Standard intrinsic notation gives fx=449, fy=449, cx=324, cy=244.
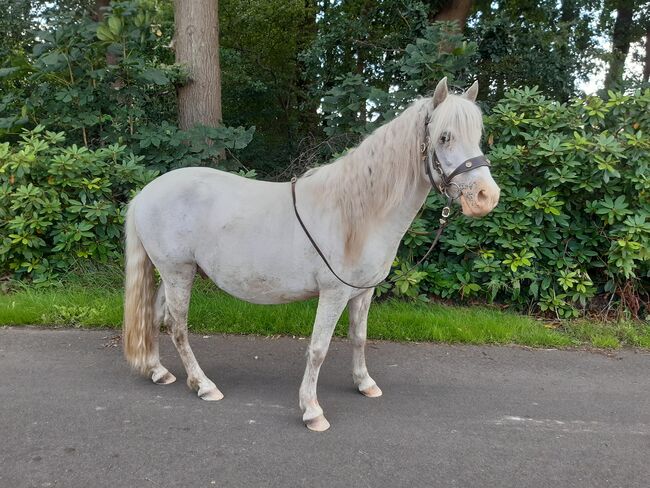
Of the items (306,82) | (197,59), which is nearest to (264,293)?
(197,59)

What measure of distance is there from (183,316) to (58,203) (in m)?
2.72

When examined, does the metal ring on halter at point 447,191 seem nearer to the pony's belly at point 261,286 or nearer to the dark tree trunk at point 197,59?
the pony's belly at point 261,286

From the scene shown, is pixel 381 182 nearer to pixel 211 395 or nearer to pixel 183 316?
pixel 183 316

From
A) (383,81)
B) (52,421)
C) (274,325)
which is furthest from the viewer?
(383,81)

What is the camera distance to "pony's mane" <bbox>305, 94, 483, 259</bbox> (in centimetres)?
233

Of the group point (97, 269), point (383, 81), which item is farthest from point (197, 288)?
point (383, 81)

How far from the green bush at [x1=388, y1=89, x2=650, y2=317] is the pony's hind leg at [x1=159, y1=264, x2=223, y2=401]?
2169 millimetres

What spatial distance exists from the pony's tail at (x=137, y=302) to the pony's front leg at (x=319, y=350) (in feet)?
3.96

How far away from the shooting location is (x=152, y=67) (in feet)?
17.5

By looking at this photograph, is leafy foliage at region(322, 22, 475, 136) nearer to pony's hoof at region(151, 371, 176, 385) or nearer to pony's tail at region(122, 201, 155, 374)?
pony's tail at region(122, 201, 155, 374)

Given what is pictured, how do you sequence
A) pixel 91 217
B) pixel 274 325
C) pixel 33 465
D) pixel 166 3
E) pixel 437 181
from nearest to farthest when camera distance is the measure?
pixel 33 465 → pixel 437 181 → pixel 274 325 → pixel 91 217 → pixel 166 3

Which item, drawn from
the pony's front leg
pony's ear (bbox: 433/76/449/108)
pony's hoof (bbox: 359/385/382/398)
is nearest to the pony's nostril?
pony's ear (bbox: 433/76/449/108)

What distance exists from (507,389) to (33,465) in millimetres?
2839

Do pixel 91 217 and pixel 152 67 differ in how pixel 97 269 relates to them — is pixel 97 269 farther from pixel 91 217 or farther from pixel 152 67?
pixel 152 67
